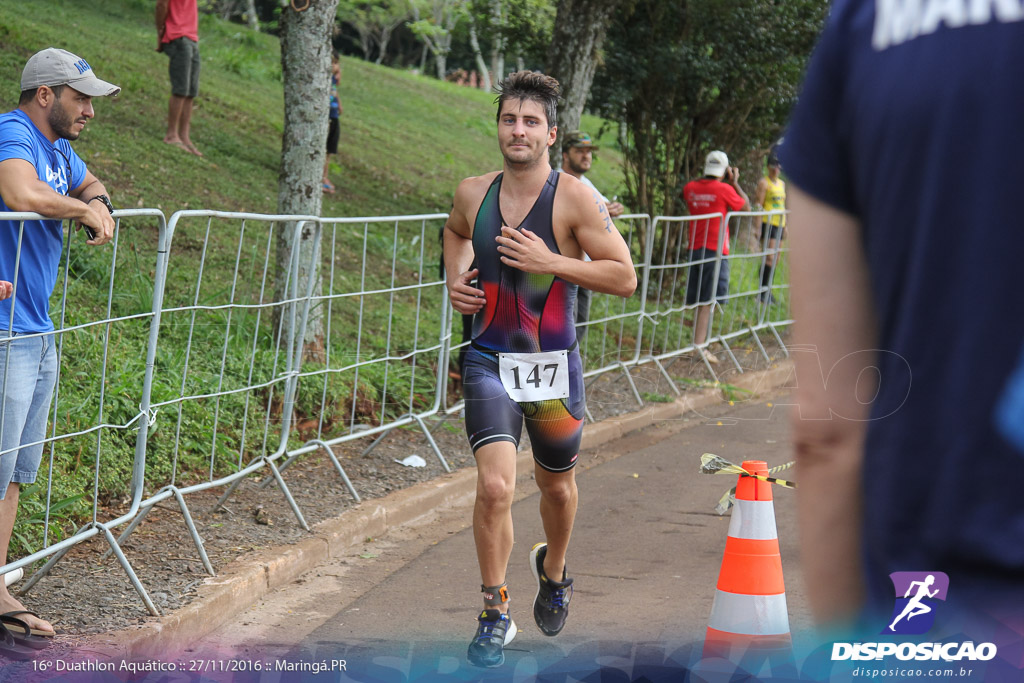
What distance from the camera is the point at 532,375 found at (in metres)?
5.02

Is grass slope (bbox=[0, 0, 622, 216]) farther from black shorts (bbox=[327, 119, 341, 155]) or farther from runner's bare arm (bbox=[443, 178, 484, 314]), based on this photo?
runner's bare arm (bbox=[443, 178, 484, 314])

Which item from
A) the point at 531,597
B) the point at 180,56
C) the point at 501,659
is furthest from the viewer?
the point at 180,56

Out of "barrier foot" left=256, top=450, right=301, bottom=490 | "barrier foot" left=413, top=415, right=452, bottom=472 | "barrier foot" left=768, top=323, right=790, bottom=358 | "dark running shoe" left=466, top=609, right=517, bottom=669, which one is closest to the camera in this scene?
"dark running shoe" left=466, top=609, right=517, bottom=669

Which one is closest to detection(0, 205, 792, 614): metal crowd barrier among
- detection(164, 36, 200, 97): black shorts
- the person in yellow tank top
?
the person in yellow tank top

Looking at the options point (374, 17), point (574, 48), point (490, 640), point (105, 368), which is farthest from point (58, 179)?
point (374, 17)

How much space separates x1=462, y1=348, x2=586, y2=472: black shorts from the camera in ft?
16.0

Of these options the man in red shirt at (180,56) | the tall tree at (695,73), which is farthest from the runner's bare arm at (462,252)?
the tall tree at (695,73)

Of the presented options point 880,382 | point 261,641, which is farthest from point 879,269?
point 261,641

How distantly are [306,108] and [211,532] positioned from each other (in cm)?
325

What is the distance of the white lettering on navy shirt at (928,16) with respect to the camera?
1257mm

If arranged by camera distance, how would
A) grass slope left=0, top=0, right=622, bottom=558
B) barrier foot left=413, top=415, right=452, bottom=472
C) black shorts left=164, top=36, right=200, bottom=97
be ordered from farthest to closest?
black shorts left=164, top=36, right=200, bottom=97 → barrier foot left=413, top=415, right=452, bottom=472 → grass slope left=0, top=0, right=622, bottom=558

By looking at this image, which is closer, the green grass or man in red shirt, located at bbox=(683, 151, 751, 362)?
the green grass

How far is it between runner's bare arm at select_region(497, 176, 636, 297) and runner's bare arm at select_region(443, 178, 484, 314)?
0.21 meters

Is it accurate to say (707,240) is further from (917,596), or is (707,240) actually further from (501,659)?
(917,596)
